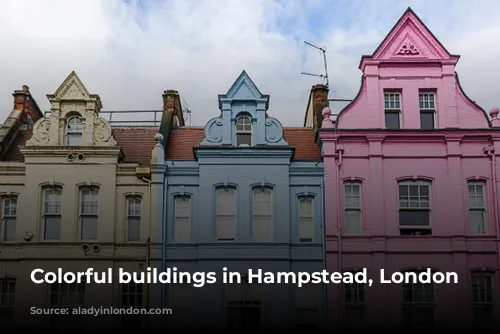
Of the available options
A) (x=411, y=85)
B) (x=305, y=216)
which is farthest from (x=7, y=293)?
(x=411, y=85)

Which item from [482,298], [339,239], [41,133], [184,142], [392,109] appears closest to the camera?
[482,298]

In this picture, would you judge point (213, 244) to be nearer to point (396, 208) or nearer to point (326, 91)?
point (396, 208)

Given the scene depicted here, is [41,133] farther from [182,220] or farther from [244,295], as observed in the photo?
[244,295]

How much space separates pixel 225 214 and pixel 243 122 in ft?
12.7

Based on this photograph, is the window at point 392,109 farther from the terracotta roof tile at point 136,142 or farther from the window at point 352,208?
the terracotta roof tile at point 136,142

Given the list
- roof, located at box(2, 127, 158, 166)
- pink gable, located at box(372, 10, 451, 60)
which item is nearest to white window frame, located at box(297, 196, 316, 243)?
pink gable, located at box(372, 10, 451, 60)

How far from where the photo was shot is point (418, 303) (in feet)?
91.7

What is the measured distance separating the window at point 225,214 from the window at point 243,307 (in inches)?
74.8

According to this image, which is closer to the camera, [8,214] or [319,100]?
[8,214]

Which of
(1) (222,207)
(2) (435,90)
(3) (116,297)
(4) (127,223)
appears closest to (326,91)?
(2) (435,90)

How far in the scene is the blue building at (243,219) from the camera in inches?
1107

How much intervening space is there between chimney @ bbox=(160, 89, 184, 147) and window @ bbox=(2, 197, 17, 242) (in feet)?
20.9

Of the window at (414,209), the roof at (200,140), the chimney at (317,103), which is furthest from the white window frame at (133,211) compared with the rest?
the window at (414,209)

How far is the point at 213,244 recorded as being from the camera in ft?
93.4
